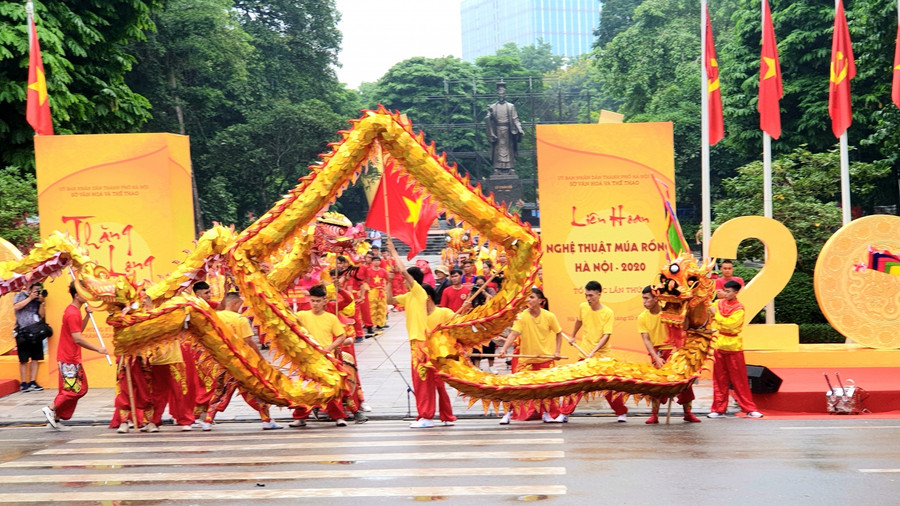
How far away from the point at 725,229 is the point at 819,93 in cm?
1549

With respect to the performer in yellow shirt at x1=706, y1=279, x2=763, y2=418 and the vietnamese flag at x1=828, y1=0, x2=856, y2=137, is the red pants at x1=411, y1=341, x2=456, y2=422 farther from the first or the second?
the vietnamese flag at x1=828, y1=0, x2=856, y2=137

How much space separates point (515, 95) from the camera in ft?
174

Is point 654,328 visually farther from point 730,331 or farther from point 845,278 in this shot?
point 845,278

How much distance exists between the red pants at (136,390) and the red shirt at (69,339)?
681mm

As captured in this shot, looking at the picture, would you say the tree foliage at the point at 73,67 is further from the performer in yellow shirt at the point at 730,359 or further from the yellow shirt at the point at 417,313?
the performer in yellow shirt at the point at 730,359

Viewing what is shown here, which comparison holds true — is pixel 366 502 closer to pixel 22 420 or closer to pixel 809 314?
pixel 22 420

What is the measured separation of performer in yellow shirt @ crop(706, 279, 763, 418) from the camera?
428 inches

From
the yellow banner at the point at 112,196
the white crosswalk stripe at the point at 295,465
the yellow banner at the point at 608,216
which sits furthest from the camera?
the yellow banner at the point at 112,196

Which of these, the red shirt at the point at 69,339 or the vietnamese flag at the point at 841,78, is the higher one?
the vietnamese flag at the point at 841,78

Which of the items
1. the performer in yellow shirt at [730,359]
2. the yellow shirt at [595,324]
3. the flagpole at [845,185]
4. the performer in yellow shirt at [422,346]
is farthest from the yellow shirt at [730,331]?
the flagpole at [845,185]

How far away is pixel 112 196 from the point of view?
1350cm

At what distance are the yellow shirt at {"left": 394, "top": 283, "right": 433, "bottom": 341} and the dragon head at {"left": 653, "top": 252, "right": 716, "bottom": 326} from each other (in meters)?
2.39

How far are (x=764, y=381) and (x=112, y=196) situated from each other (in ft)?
28.5

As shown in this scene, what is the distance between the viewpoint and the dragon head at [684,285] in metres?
9.93
